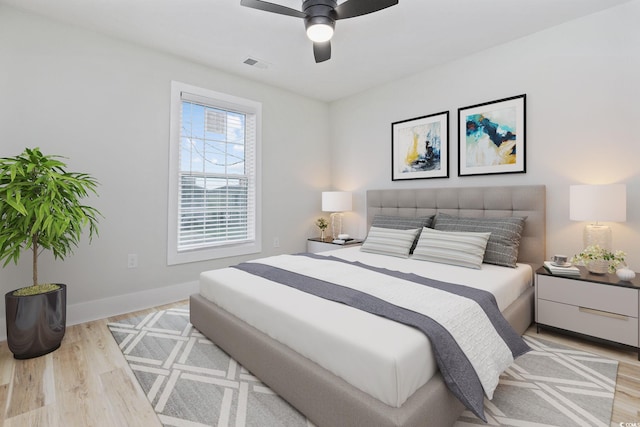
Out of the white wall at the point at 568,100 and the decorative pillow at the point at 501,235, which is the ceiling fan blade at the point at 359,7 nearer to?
the white wall at the point at 568,100

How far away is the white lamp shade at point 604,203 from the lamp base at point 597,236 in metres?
0.20

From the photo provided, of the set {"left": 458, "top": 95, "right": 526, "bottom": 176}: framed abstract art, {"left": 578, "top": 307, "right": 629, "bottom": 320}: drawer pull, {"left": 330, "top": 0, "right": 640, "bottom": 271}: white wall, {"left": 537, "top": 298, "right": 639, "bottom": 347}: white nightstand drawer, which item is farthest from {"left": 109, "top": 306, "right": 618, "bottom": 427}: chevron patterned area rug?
{"left": 458, "top": 95, "right": 526, "bottom": 176}: framed abstract art

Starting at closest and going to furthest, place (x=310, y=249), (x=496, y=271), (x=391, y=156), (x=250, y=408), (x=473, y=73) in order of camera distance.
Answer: (x=250, y=408) → (x=496, y=271) → (x=473, y=73) → (x=391, y=156) → (x=310, y=249)

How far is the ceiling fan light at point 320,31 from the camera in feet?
7.12

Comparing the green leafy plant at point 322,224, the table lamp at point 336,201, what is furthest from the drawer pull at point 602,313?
the green leafy plant at point 322,224

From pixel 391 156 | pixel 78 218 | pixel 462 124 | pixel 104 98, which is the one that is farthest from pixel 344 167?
pixel 78 218

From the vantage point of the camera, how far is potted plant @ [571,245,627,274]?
90.3 inches

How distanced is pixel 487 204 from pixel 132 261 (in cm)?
368

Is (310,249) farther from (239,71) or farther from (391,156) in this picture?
(239,71)

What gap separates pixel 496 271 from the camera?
2.51 meters

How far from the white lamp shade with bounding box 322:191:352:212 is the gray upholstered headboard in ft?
1.71

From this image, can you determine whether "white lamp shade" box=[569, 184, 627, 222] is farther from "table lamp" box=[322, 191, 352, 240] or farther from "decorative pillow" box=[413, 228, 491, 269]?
"table lamp" box=[322, 191, 352, 240]

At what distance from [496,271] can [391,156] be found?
2042 mm

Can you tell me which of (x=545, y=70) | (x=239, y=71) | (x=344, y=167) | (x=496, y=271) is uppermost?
(x=239, y=71)
